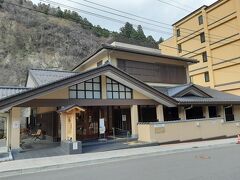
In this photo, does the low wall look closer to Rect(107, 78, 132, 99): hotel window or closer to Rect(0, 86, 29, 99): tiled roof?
Rect(107, 78, 132, 99): hotel window

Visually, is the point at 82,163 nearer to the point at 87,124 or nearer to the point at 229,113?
the point at 87,124

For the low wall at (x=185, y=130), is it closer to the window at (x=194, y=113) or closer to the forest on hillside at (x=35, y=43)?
the window at (x=194, y=113)

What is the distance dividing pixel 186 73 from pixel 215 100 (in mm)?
5888

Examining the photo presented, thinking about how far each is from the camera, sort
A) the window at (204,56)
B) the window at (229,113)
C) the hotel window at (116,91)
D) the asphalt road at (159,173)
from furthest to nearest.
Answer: the window at (204,56)
the window at (229,113)
the hotel window at (116,91)
the asphalt road at (159,173)

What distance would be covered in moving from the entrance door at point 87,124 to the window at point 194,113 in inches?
375

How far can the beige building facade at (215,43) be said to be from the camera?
34.8 m

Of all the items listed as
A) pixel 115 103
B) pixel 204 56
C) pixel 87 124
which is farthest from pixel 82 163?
pixel 204 56

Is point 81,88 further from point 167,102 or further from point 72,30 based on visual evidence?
point 72,30

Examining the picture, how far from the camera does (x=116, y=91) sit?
18.6 meters

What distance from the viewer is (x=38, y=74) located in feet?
→ 71.7

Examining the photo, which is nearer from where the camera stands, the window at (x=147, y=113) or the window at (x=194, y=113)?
the window at (x=147, y=113)

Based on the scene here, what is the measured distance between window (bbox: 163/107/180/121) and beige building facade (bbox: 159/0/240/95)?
612 inches

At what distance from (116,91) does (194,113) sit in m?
9.86

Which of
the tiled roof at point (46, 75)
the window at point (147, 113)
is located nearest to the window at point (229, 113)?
the window at point (147, 113)
